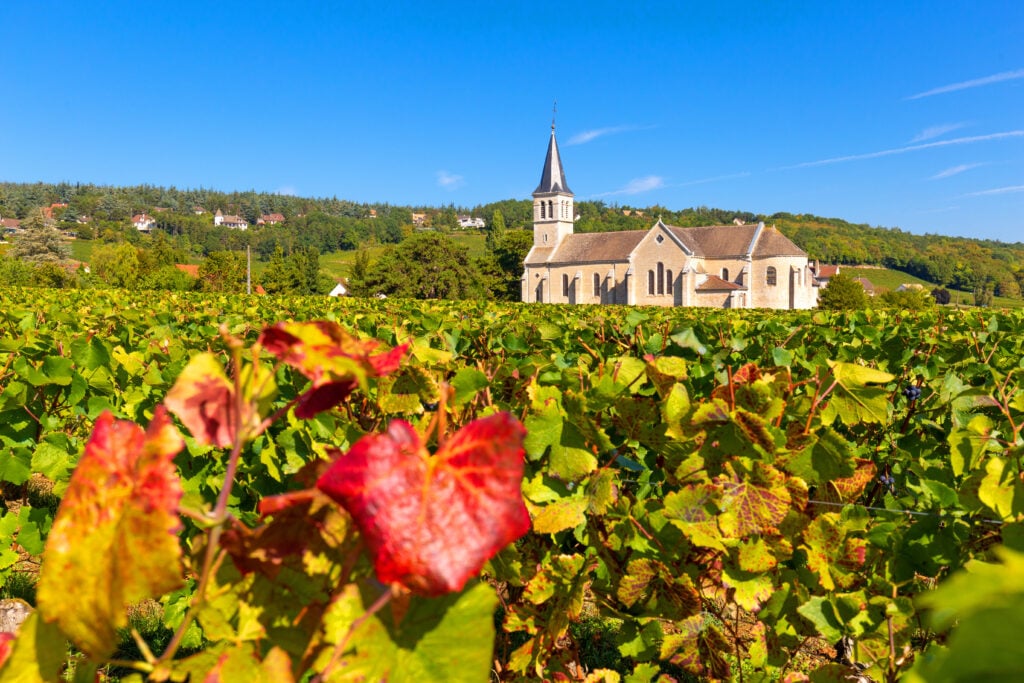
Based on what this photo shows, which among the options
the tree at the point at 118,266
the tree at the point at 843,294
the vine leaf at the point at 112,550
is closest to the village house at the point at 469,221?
the tree at the point at 118,266

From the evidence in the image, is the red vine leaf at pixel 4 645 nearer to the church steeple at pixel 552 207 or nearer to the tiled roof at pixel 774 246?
the tiled roof at pixel 774 246

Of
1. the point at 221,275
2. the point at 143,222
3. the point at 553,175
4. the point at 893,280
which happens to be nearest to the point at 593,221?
the point at 893,280

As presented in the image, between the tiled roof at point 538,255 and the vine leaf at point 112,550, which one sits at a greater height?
the tiled roof at point 538,255

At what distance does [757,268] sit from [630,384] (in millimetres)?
58014

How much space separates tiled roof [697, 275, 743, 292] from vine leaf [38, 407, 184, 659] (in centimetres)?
5554

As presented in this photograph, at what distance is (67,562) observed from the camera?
0.49m

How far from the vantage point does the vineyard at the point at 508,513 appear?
0.49 meters

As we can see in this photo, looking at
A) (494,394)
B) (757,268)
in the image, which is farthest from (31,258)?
(494,394)

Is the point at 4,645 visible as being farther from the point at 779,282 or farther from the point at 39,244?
the point at 39,244

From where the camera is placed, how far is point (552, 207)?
6362 cm

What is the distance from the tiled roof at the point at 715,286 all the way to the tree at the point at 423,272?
18.4m

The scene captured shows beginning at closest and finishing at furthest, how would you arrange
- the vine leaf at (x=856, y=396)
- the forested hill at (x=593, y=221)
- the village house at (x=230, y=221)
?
the vine leaf at (x=856, y=396) < the forested hill at (x=593, y=221) < the village house at (x=230, y=221)

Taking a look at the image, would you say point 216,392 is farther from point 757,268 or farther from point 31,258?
point 31,258

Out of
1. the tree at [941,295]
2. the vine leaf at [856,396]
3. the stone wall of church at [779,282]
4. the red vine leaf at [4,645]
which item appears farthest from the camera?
the tree at [941,295]
